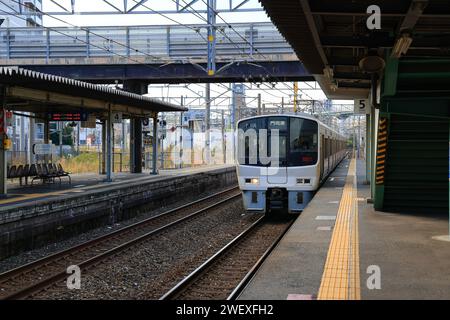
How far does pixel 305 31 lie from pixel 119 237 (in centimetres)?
633

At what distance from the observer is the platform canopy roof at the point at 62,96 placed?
13.0 meters

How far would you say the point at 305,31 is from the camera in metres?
8.67

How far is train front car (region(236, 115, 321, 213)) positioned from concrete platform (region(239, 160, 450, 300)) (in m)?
2.76

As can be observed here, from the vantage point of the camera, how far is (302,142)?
13828mm

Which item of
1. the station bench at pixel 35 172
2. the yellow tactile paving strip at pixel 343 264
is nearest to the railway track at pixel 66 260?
the yellow tactile paving strip at pixel 343 264

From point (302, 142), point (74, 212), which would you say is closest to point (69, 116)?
point (74, 212)

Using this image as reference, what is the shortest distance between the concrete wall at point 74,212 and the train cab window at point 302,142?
503 centimetres

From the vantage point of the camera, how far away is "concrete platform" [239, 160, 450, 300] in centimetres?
547

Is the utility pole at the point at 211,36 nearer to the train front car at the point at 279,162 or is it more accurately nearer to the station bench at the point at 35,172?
the train front car at the point at 279,162


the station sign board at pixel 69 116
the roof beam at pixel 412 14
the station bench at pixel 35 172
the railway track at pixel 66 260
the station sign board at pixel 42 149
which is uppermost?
the roof beam at pixel 412 14

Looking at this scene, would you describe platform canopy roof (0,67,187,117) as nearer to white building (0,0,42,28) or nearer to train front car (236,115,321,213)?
white building (0,0,42,28)

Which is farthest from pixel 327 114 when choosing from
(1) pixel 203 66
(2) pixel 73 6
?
(2) pixel 73 6

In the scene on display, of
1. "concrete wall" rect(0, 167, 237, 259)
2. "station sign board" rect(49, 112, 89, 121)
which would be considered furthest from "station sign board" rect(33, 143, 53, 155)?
"concrete wall" rect(0, 167, 237, 259)

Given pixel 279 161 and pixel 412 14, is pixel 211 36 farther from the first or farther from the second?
pixel 412 14
